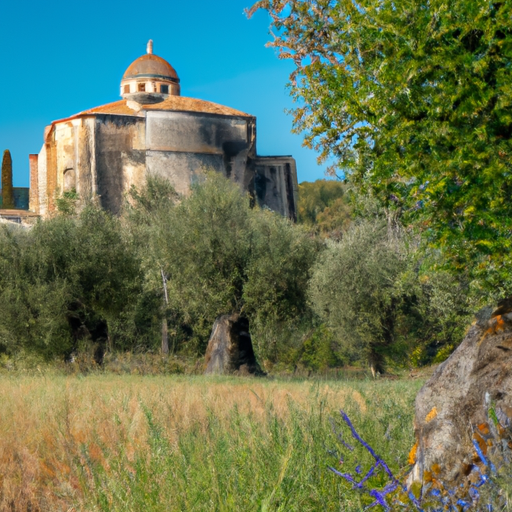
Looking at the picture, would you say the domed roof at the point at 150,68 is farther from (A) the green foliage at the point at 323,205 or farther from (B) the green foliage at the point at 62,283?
(B) the green foliage at the point at 62,283

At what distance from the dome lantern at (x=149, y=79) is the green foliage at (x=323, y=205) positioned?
16.3 metres

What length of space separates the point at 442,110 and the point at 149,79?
5176 cm

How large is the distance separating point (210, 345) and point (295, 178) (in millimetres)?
31682

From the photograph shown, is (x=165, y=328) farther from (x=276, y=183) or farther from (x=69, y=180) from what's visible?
(x=276, y=183)

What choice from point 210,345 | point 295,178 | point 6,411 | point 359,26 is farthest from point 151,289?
point 295,178

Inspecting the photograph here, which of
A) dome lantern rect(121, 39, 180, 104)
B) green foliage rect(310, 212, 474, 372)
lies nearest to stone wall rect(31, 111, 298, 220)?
dome lantern rect(121, 39, 180, 104)

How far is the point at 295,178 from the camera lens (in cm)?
5241

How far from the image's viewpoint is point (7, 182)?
57938 millimetres

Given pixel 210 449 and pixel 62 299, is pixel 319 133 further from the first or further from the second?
pixel 62 299

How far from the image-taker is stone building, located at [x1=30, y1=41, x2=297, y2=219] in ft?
147

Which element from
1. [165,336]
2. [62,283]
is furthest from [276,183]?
[62,283]

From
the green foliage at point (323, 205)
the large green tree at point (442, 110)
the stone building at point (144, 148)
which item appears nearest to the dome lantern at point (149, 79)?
the stone building at point (144, 148)

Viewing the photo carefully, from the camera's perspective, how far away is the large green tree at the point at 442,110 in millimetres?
5898

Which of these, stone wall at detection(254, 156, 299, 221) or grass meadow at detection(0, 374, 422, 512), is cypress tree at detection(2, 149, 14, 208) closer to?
stone wall at detection(254, 156, 299, 221)
